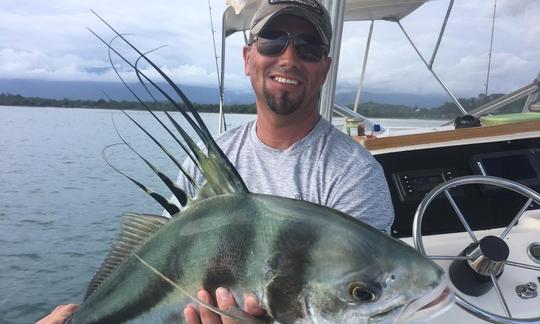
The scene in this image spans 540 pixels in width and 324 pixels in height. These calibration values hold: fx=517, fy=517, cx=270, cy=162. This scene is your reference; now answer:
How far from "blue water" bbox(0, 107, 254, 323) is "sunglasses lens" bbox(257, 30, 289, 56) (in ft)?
2.32

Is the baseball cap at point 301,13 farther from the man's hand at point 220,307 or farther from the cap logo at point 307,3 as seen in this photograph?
the man's hand at point 220,307

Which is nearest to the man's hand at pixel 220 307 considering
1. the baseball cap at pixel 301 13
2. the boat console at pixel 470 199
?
the baseball cap at pixel 301 13

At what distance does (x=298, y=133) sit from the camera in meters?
2.38

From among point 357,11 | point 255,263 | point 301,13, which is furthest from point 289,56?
point 357,11

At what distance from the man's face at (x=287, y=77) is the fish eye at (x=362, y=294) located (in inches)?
46.8

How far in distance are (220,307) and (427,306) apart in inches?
20.4

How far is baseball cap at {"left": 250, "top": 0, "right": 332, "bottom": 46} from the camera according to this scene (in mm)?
2334

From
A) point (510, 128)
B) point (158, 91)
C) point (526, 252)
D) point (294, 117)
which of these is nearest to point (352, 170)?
point (294, 117)

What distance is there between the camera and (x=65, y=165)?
19.0m

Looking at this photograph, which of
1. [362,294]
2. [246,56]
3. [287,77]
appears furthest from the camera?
[246,56]

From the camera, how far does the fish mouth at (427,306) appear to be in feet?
4.06

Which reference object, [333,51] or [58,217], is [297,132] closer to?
[333,51]

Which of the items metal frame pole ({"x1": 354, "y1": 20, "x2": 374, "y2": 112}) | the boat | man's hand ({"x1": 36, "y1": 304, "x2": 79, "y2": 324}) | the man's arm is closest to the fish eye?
the man's arm

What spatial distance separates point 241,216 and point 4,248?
9.82 m
